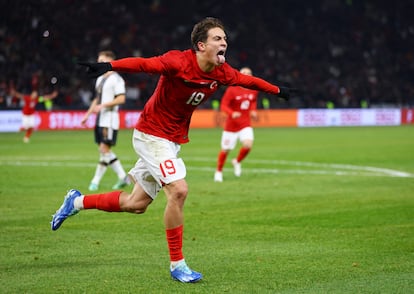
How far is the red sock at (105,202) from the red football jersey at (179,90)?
81 cm

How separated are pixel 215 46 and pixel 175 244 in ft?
6.35

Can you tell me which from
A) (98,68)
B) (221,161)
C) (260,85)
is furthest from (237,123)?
(98,68)

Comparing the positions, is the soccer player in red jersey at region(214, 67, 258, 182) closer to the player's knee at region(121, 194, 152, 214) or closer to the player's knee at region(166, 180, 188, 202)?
the player's knee at region(121, 194, 152, 214)

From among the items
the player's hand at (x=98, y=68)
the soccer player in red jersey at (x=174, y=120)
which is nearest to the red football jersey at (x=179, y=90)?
the soccer player in red jersey at (x=174, y=120)

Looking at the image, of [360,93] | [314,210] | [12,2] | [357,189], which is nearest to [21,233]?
[314,210]

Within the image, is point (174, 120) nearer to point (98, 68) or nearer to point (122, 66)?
point (122, 66)

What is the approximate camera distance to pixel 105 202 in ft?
28.6

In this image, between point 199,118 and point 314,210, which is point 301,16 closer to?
point 199,118

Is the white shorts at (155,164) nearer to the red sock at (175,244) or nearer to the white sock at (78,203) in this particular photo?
the red sock at (175,244)

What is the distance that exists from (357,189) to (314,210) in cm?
314

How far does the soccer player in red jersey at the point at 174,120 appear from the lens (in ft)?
26.0

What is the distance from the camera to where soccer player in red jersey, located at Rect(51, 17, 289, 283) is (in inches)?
312

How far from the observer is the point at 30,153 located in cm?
2528

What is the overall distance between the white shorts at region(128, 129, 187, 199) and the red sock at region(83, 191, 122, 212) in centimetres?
35
